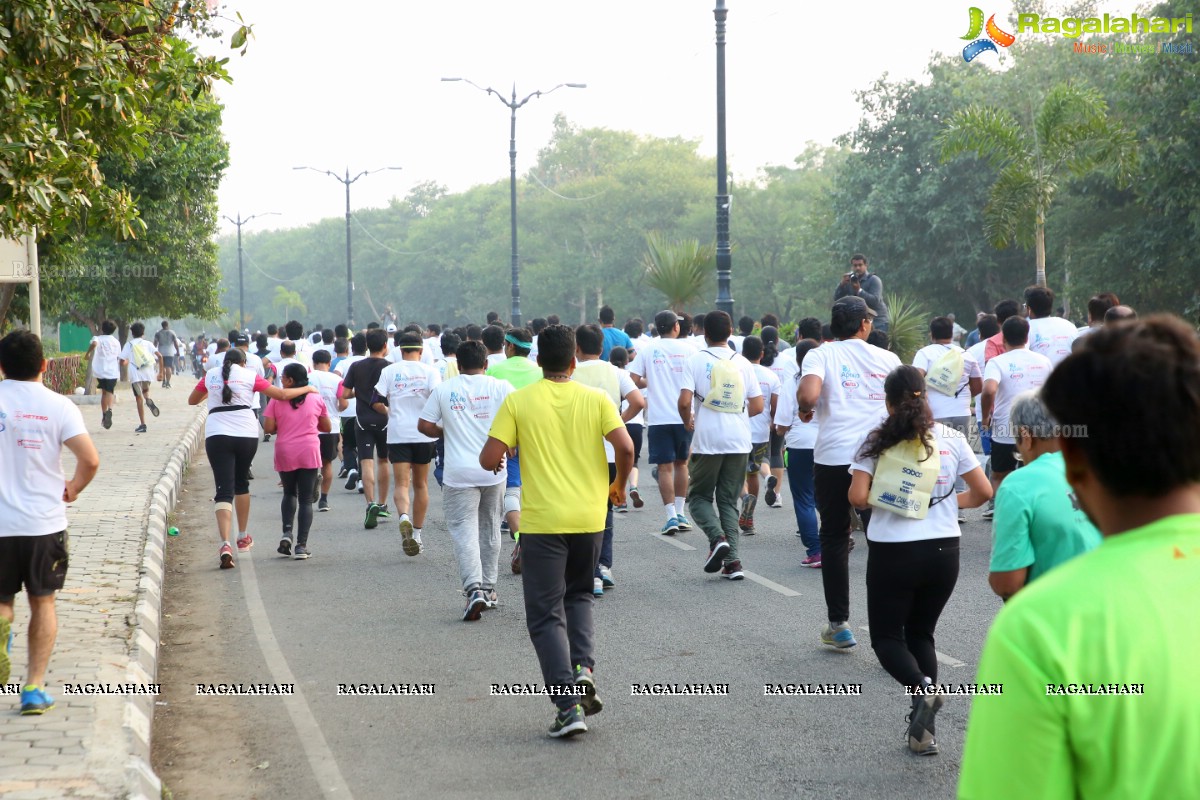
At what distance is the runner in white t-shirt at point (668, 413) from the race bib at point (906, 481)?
5813 millimetres

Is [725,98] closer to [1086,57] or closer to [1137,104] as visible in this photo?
[1137,104]

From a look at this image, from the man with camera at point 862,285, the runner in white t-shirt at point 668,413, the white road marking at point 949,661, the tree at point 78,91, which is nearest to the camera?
the white road marking at point 949,661

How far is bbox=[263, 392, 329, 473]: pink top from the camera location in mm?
11273

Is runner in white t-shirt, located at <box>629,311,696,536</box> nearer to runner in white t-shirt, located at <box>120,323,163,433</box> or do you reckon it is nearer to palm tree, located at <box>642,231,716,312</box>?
palm tree, located at <box>642,231,716,312</box>

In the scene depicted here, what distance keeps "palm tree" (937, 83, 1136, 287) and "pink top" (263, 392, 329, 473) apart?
1542 cm

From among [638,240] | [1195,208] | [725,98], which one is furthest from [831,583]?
[638,240]

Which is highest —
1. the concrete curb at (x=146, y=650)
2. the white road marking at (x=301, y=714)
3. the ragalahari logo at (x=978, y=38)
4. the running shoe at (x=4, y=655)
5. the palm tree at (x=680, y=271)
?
the ragalahari logo at (x=978, y=38)

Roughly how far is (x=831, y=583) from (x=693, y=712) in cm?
140

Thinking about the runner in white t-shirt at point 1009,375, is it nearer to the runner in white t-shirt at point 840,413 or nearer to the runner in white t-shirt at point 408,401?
the runner in white t-shirt at point 840,413

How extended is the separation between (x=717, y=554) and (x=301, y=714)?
12.6 ft

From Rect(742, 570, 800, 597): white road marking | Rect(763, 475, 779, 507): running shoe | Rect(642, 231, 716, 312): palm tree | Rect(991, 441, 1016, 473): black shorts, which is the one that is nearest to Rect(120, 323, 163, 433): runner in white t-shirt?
Rect(642, 231, 716, 312): palm tree

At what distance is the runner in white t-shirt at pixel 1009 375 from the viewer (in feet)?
32.7

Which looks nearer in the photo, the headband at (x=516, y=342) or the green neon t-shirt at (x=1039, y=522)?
the green neon t-shirt at (x=1039, y=522)

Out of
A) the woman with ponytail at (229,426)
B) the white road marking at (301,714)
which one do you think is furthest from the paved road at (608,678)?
the woman with ponytail at (229,426)
